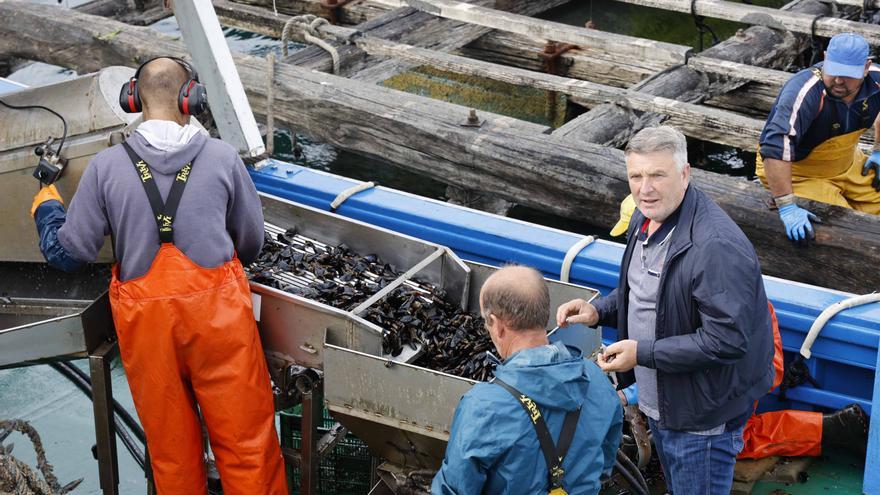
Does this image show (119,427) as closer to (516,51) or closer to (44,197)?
(44,197)

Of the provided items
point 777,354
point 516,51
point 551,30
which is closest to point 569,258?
point 777,354

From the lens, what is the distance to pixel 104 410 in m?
3.84

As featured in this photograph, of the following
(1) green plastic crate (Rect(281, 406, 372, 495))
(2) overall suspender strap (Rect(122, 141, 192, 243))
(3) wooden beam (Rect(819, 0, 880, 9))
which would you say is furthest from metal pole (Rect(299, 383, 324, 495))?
(3) wooden beam (Rect(819, 0, 880, 9))

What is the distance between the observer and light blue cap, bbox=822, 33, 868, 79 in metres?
4.79

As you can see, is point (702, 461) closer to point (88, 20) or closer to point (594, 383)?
point (594, 383)

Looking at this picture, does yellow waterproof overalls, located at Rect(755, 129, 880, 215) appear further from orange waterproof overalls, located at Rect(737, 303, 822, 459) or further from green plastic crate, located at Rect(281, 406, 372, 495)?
green plastic crate, located at Rect(281, 406, 372, 495)

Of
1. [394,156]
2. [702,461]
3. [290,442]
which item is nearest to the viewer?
[702,461]

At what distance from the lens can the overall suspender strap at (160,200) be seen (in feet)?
11.2

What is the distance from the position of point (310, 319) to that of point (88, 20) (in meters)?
4.93

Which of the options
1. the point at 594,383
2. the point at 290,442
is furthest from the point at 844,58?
the point at 290,442

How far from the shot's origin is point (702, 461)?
11.1 ft

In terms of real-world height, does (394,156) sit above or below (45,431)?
above

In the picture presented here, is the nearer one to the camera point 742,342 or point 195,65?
point 742,342

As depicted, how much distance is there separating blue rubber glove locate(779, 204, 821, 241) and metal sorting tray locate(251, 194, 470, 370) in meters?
1.72
